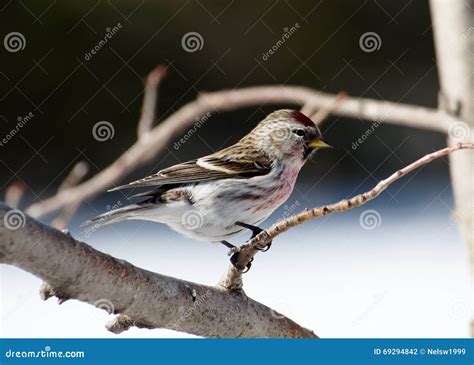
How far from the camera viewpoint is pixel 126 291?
1123 mm

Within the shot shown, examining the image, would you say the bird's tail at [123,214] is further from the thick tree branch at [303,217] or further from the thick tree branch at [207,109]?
the thick tree branch at [303,217]

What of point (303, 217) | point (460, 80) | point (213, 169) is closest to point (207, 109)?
point (303, 217)

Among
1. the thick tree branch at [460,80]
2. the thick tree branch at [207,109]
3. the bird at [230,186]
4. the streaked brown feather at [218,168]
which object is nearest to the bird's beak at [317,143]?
the bird at [230,186]

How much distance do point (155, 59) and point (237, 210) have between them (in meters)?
0.57

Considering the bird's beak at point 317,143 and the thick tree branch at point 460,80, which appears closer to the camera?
the thick tree branch at point 460,80

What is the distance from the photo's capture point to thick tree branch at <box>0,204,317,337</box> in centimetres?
94

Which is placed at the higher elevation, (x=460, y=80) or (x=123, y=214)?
(x=460, y=80)

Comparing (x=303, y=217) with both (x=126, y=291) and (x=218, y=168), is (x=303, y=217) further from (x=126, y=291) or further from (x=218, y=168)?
(x=218, y=168)

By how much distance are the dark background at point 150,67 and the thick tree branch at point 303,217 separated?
49cm

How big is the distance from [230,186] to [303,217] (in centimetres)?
50

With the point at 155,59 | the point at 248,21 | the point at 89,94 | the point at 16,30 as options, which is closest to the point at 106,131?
the point at 89,94

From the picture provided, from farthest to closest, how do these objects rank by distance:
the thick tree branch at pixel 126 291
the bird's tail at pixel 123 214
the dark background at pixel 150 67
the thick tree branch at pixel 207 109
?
the dark background at pixel 150 67
the bird's tail at pixel 123 214
the thick tree branch at pixel 207 109
the thick tree branch at pixel 126 291

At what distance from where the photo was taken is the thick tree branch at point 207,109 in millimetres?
1205

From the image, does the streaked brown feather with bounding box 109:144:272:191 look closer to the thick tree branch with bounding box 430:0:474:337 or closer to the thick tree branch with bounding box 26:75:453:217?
the thick tree branch with bounding box 26:75:453:217
